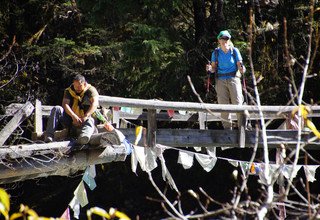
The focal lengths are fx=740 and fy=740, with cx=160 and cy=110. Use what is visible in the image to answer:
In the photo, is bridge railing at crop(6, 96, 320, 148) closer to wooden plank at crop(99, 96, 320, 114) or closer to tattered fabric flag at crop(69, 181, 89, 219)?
wooden plank at crop(99, 96, 320, 114)

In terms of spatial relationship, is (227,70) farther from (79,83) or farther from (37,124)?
(37,124)

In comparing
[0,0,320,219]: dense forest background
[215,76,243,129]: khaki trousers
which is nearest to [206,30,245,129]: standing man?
[215,76,243,129]: khaki trousers

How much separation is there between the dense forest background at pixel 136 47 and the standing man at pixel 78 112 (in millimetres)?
5548

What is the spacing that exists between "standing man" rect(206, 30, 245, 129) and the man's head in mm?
2172

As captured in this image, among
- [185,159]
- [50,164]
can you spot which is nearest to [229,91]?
[185,159]

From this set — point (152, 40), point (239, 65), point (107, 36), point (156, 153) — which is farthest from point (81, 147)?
point (107, 36)

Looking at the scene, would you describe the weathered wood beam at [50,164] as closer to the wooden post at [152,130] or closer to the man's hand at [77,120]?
the man's hand at [77,120]

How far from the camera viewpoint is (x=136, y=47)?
15508 mm

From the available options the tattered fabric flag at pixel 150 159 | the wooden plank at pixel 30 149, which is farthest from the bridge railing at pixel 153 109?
the wooden plank at pixel 30 149

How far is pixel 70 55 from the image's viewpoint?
671 inches

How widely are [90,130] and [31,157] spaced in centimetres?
84

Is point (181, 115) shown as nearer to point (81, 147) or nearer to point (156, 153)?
Result: point (156, 153)

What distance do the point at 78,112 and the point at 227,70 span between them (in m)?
2.68

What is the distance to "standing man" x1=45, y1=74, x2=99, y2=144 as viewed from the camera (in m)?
9.38
